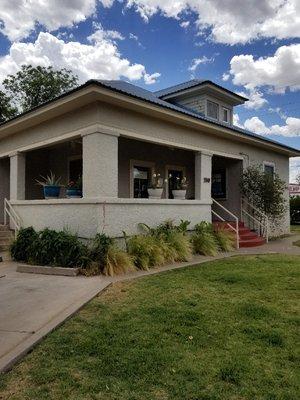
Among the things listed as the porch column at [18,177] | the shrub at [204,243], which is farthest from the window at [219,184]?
the porch column at [18,177]

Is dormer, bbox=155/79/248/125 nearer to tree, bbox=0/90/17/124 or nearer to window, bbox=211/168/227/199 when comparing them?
window, bbox=211/168/227/199

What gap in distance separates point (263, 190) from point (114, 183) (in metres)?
7.27

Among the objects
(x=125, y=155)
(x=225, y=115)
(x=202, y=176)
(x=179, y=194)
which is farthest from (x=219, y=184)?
(x=125, y=155)

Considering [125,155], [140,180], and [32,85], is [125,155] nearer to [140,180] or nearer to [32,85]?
[140,180]

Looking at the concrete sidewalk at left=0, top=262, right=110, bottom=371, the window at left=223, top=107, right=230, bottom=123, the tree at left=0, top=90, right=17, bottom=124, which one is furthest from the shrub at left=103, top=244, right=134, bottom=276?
the tree at left=0, top=90, right=17, bottom=124

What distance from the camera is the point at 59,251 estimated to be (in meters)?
7.96

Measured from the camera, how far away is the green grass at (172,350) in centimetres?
296

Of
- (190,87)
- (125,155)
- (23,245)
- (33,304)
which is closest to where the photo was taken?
(33,304)

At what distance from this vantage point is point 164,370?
3258 millimetres

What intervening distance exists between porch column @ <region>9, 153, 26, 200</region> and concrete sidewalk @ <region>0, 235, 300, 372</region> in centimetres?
385

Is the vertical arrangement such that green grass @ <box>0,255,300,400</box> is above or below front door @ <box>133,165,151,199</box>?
below

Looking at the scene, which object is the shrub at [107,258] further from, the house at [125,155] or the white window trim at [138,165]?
the white window trim at [138,165]

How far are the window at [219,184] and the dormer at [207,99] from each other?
8.21 ft

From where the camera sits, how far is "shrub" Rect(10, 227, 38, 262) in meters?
8.97
